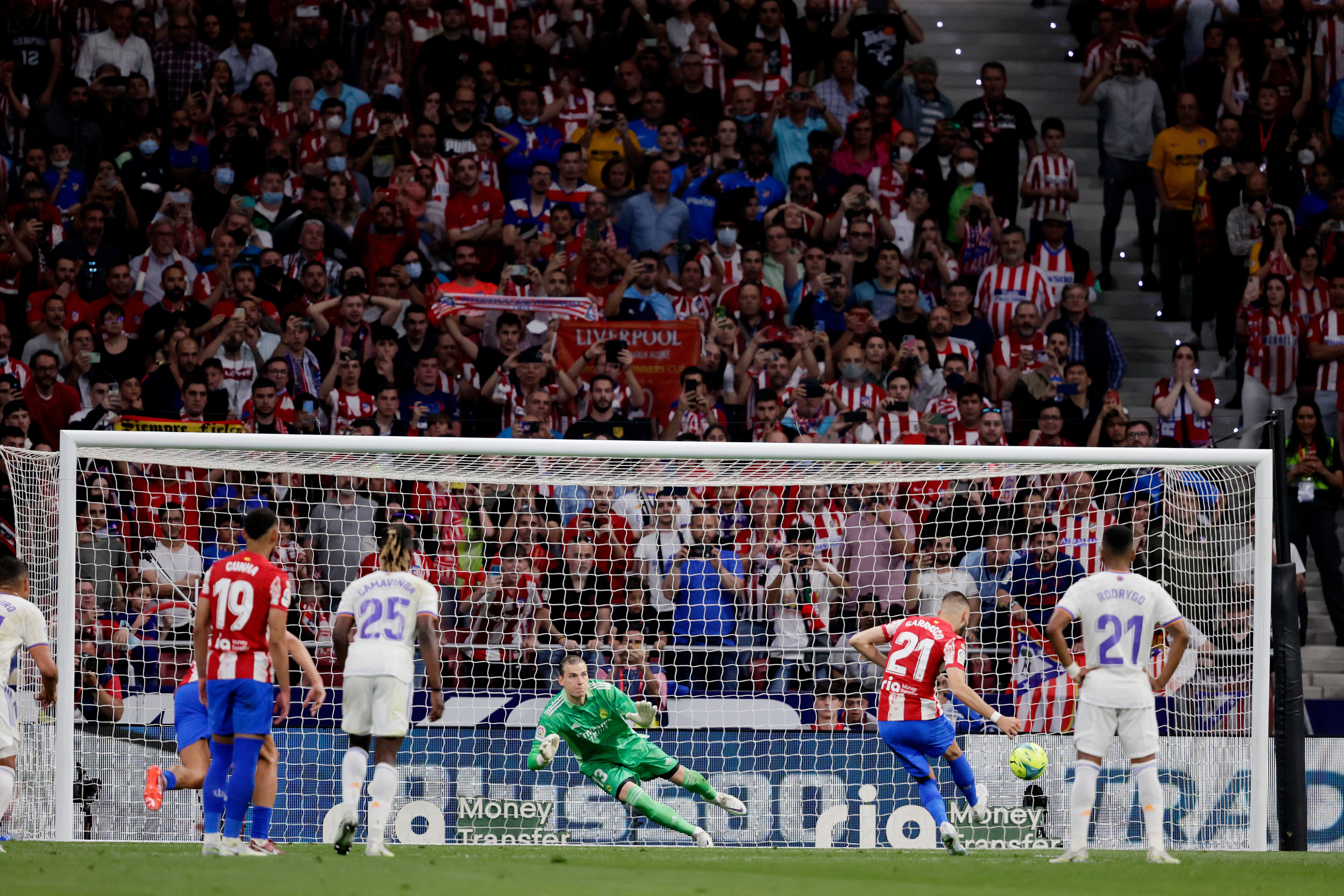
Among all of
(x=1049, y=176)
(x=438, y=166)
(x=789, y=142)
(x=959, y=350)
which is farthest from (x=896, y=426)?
(x=438, y=166)

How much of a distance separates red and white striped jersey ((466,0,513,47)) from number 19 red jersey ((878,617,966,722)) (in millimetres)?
9847

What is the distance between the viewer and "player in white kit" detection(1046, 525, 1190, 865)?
844 centimetres

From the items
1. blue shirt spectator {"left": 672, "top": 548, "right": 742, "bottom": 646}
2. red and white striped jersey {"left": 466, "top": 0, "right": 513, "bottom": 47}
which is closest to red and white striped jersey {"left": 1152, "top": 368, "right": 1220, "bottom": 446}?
blue shirt spectator {"left": 672, "top": 548, "right": 742, "bottom": 646}

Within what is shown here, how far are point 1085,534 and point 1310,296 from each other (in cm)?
454

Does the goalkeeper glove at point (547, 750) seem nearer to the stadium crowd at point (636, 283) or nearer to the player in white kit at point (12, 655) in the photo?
the stadium crowd at point (636, 283)

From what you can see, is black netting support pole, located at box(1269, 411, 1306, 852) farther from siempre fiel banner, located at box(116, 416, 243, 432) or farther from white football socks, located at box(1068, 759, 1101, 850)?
siempre fiel banner, located at box(116, 416, 243, 432)

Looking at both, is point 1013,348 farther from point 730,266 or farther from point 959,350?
point 730,266

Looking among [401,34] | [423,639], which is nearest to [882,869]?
[423,639]

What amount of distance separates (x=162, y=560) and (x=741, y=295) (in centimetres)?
560

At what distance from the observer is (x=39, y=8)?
52.0ft

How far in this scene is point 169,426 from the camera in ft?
40.9

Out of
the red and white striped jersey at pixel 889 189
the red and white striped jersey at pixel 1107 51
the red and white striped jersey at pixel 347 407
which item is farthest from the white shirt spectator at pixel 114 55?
the red and white striped jersey at pixel 1107 51

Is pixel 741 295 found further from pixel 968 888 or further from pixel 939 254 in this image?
pixel 968 888

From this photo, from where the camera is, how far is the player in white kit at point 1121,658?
844cm
